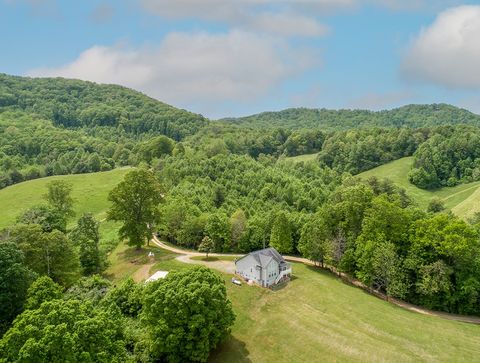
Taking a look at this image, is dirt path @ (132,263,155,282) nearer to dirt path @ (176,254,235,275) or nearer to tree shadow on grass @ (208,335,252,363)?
dirt path @ (176,254,235,275)

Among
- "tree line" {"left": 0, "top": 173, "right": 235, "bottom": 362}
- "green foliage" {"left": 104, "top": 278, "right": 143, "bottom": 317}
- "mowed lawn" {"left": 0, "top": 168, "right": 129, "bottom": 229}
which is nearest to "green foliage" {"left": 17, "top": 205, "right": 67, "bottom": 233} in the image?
"tree line" {"left": 0, "top": 173, "right": 235, "bottom": 362}

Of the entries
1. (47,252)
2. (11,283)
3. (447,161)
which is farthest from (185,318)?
(447,161)

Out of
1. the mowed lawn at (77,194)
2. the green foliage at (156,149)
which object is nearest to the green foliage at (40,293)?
the mowed lawn at (77,194)

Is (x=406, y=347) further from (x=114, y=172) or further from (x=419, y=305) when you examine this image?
(x=114, y=172)

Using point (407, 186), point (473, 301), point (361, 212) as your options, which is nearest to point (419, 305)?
point (473, 301)

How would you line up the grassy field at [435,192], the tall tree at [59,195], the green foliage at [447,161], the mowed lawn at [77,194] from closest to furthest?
the tall tree at [59,195], the mowed lawn at [77,194], the grassy field at [435,192], the green foliage at [447,161]

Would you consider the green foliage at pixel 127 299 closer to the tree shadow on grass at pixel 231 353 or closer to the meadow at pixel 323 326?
the meadow at pixel 323 326

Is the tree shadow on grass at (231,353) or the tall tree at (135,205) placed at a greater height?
the tall tree at (135,205)
